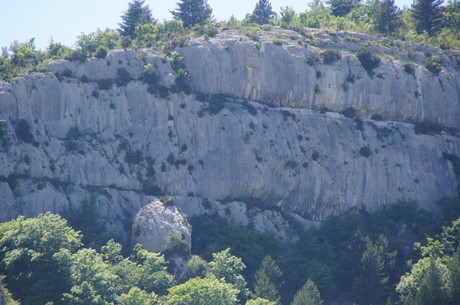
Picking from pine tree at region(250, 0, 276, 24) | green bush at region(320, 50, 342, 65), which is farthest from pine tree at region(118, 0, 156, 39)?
green bush at region(320, 50, 342, 65)

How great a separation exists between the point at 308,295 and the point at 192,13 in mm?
52246

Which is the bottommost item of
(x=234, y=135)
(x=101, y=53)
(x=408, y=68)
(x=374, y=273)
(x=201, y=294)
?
(x=374, y=273)

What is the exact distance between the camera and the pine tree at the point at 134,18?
11838 centimetres

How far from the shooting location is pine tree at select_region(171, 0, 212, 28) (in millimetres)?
119562

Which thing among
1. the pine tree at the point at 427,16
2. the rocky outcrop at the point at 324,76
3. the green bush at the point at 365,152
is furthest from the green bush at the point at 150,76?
the pine tree at the point at 427,16

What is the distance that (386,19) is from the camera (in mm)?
124062

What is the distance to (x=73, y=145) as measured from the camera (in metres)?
88.6

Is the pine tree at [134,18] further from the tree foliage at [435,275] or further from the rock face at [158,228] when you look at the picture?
the tree foliage at [435,275]

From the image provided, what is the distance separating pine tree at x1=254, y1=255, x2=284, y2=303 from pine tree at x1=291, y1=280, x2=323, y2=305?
205 cm

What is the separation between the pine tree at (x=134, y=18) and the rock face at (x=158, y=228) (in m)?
36.8

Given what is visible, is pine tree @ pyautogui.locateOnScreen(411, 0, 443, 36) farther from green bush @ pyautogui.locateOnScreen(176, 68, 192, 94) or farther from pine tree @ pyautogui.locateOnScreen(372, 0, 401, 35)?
green bush @ pyautogui.locateOnScreen(176, 68, 192, 94)

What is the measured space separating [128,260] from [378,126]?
126 ft

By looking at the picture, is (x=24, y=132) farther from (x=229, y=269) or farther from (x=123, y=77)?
(x=229, y=269)

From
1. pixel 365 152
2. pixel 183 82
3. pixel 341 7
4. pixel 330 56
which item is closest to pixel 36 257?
pixel 183 82
